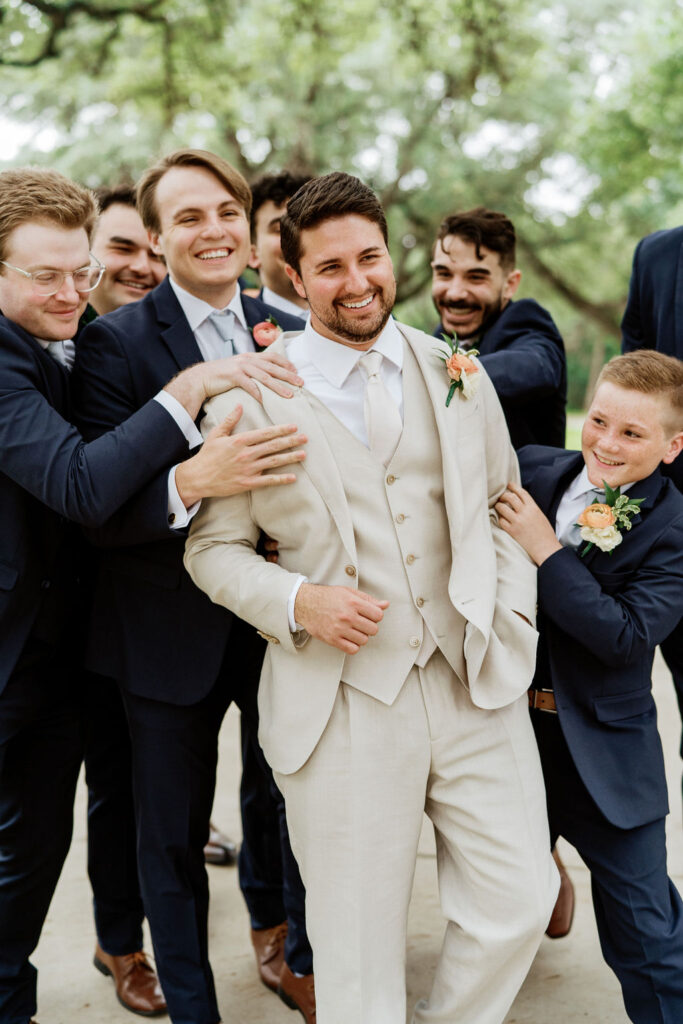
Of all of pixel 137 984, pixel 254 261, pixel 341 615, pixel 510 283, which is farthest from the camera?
pixel 254 261

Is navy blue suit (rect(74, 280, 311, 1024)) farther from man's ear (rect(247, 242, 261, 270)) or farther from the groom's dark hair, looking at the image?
man's ear (rect(247, 242, 261, 270))

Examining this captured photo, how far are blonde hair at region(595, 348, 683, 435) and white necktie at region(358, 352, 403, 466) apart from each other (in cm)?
61

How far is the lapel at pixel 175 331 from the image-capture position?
2.89 m

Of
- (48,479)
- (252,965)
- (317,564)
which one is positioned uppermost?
(48,479)

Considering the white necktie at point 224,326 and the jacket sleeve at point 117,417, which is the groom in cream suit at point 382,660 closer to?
the jacket sleeve at point 117,417

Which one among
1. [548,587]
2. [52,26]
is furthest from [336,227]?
[52,26]

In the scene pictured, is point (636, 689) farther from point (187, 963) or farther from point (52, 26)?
point (52, 26)

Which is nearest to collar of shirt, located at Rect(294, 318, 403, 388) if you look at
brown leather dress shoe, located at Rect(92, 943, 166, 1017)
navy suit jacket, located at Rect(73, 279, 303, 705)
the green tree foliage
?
navy suit jacket, located at Rect(73, 279, 303, 705)

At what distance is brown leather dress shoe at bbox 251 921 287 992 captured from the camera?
338 centimetres

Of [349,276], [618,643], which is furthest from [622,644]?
[349,276]

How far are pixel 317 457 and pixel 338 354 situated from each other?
307mm

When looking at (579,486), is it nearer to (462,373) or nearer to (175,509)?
(462,373)

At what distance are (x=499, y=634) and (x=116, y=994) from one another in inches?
77.7

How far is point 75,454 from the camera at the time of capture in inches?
100
